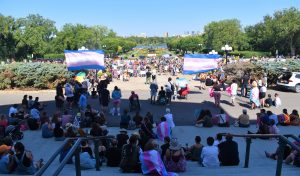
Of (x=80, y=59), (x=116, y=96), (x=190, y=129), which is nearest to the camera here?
(x=190, y=129)

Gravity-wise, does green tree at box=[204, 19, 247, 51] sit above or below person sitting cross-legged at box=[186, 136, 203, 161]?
above

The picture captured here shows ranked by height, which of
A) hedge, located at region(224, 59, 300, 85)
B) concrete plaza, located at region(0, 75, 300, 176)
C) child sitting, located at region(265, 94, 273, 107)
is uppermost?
hedge, located at region(224, 59, 300, 85)

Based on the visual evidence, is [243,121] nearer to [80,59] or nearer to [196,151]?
[196,151]

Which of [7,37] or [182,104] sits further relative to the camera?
[7,37]

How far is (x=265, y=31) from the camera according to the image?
78375 millimetres

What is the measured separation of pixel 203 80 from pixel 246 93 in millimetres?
7854

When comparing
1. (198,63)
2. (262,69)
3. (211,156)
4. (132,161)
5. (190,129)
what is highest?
(198,63)

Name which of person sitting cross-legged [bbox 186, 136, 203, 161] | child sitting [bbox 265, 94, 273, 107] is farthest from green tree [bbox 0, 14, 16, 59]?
person sitting cross-legged [bbox 186, 136, 203, 161]

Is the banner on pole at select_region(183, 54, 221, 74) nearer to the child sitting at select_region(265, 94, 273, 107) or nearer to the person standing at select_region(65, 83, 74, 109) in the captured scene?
the child sitting at select_region(265, 94, 273, 107)

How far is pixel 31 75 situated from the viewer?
28172 mm

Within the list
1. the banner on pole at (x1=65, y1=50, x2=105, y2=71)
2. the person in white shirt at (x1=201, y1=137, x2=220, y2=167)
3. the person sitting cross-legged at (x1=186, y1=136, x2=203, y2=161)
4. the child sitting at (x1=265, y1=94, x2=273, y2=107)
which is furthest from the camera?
the banner on pole at (x1=65, y1=50, x2=105, y2=71)

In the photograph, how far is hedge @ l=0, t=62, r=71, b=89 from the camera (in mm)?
28094

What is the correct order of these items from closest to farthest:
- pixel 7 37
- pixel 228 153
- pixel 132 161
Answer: pixel 132 161, pixel 228 153, pixel 7 37

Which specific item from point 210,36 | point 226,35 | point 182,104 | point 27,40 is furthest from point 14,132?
point 210,36
